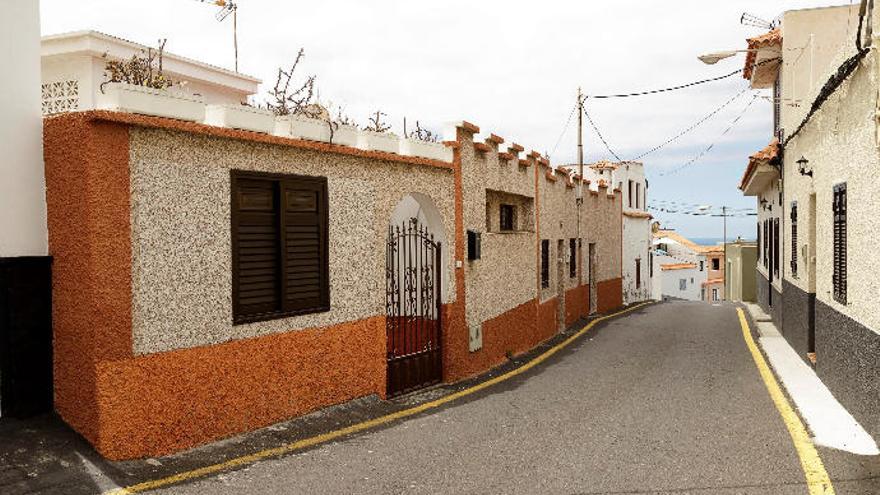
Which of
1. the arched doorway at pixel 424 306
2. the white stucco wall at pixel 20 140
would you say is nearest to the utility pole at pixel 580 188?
the arched doorway at pixel 424 306

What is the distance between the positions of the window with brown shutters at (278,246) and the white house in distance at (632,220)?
85.7ft

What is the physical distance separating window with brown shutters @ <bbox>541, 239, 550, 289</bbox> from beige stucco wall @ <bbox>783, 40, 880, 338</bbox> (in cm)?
707

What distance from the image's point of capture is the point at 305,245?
8.44m

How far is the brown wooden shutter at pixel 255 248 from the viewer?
24.7 ft

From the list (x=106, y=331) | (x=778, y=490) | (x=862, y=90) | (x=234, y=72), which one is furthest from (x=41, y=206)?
(x=234, y=72)

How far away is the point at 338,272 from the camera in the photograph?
8930 mm

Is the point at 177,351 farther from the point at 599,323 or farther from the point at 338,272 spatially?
the point at 599,323

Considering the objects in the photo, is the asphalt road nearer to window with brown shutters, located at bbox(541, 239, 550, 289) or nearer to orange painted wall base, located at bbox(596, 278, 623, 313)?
window with brown shutters, located at bbox(541, 239, 550, 289)

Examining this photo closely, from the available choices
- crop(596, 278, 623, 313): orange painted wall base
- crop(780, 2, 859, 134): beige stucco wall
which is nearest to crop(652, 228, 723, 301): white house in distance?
crop(596, 278, 623, 313): orange painted wall base

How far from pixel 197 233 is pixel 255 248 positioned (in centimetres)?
87

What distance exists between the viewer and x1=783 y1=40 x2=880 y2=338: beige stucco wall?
752 cm

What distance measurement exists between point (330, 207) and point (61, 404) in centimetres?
366

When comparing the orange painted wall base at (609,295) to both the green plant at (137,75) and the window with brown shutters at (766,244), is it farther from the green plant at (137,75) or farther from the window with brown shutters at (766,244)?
the green plant at (137,75)

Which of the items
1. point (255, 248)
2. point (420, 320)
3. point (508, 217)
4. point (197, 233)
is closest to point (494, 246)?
point (508, 217)
